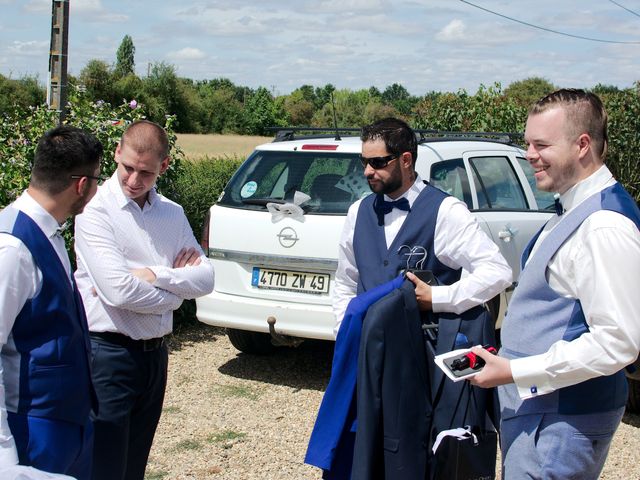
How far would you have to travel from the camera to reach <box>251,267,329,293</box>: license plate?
6.13m

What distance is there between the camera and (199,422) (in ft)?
19.3

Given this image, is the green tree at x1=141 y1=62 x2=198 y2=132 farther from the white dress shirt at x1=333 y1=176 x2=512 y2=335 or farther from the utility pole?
the white dress shirt at x1=333 y1=176 x2=512 y2=335

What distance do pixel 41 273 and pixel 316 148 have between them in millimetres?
4155

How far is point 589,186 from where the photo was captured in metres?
2.60

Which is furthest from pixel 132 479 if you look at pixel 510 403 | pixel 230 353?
pixel 230 353

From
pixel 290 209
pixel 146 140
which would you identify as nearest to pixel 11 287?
pixel 146 140

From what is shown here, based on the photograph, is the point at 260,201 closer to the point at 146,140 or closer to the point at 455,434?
the point at 146,140

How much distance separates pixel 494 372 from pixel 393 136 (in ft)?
4.72

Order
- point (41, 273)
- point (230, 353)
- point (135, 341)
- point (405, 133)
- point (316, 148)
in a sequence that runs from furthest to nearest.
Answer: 1. point (230, 353)
2. point (316, 148)
3. point (405, 133)
4. point (135, 341)
5. point (41, 273)

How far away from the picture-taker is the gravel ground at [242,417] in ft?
16.9

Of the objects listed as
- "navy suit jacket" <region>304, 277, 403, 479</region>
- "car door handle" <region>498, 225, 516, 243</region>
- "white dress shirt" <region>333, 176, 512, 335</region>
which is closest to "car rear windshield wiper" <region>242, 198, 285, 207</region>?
"car door handle" <region>498, 225, 516, 243</region>

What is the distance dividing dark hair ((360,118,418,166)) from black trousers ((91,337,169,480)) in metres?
1.37

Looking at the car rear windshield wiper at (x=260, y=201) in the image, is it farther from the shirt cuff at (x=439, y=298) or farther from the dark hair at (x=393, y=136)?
the shirt cuff at (x=439, y=298)

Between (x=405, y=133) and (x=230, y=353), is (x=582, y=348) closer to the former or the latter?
(x=405, y=133)
